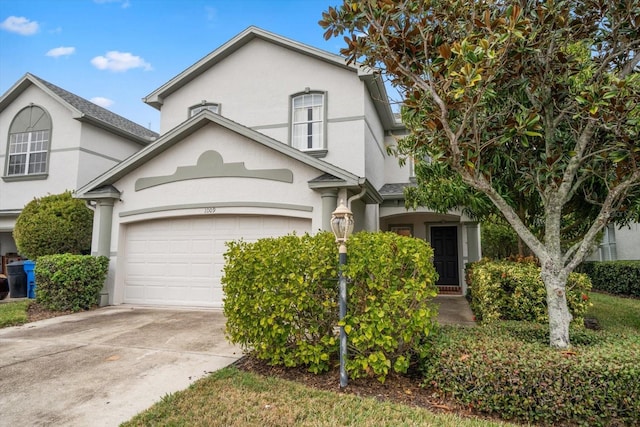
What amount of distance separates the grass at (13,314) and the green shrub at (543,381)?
866 centimetres

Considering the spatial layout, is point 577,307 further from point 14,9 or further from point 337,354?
point 14,9

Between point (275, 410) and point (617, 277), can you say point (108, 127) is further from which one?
point (617, 277)

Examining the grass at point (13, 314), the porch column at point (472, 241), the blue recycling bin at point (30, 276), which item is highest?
the porch column at point (472, 241)

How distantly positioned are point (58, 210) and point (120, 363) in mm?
9445

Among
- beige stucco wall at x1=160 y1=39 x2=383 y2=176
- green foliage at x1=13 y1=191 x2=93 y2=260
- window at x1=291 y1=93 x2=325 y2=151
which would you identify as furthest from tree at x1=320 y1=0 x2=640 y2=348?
green foliage at x1=13 y1=191 x2=93 y2=260

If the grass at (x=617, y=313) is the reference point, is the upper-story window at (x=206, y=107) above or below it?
above

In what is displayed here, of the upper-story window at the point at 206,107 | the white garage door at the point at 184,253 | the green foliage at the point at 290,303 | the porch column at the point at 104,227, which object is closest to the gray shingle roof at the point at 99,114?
the upper-story window at the point at 206,107

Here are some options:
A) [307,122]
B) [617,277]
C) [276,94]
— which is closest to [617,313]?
[617,277]

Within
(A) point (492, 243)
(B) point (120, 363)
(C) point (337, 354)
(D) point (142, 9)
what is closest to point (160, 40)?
(D) point (142, 9)

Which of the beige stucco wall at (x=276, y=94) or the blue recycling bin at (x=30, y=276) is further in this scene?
the blue recycling bin at (x=30, y=276)

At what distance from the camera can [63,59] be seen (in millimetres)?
17828

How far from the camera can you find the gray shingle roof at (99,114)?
48.6ft

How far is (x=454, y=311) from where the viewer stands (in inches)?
391

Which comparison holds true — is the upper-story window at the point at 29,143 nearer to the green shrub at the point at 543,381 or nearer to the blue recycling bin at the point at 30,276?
the blue recycling bin at the point at 30,276
